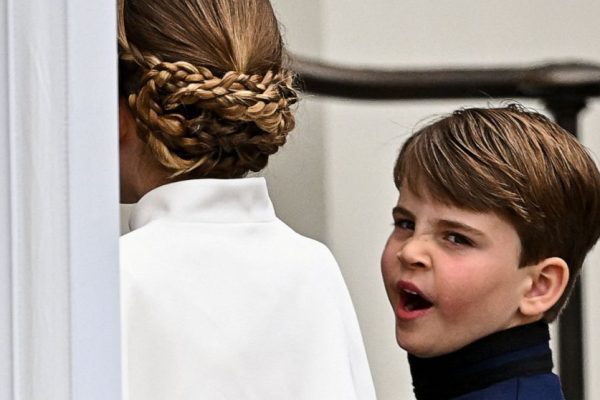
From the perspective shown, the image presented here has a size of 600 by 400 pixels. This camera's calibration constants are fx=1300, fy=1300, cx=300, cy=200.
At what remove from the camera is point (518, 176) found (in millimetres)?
1289

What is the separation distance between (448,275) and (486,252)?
5 centimetres

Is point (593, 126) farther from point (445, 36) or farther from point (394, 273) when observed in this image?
point (394, 273)

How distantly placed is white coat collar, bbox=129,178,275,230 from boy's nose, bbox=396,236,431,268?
213mm

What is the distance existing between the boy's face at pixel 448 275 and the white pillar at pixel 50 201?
0.63 meters

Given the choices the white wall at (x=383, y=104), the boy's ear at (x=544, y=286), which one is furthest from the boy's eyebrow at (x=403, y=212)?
Result: the white wall at (x=383, y=104)

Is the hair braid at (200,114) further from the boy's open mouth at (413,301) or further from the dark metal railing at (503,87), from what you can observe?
the dark metal railing at (503,87)

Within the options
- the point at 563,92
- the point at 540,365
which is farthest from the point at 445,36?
the point at 540,365

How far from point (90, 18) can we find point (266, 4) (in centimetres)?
49

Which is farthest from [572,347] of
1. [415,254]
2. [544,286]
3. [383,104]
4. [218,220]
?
[383,104]

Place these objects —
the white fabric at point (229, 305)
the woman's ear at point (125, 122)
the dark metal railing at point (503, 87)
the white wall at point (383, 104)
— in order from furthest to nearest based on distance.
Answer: the white wall at point (383, 104), the dark metal railing at point (503, 87), the woman's ear at point (125, 122), the white fabric at point (229, 305)

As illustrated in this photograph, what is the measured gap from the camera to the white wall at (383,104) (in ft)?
10.2

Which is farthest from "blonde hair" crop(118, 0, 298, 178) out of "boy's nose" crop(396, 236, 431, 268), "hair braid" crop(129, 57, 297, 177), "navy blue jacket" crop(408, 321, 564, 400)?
"navy blue jacket" crop(408, 321, 564, 400)

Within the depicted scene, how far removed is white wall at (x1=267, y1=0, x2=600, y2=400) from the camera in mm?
3121

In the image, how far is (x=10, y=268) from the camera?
0.63m
